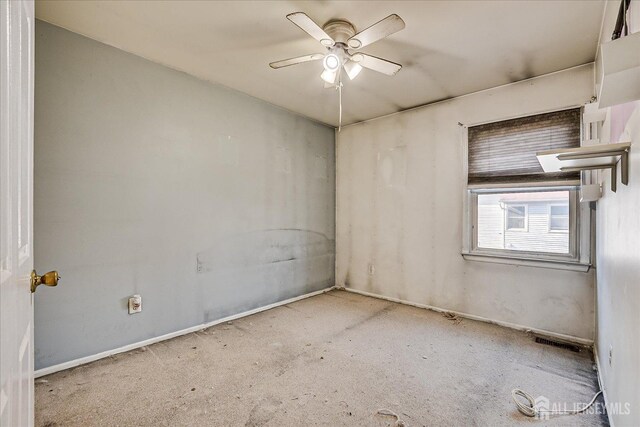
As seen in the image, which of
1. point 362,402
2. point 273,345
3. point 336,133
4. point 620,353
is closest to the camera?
point 620,353

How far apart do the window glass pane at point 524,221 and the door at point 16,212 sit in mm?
3712

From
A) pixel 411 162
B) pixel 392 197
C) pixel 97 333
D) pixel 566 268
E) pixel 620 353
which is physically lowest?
pixel 97 333

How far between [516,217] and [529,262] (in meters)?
0.50

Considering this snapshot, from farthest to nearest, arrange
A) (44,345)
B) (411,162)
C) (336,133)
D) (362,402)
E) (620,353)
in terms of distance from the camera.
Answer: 1. (336,133)
2. (411,162)
3. (44,345)
4. (362,402)
5. (620,353)

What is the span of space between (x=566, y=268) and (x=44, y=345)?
14.6 ft

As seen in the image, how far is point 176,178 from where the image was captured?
2.86 metres

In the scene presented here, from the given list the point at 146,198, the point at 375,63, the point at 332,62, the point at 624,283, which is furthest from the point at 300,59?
the point at 624,283

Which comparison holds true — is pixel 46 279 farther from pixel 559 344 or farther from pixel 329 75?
pixel 559 344

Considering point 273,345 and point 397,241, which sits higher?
point 397,241

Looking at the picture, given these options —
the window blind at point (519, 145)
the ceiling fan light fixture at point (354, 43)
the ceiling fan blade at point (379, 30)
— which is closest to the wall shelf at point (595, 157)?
the ceiling fan blade at point (379, 30)

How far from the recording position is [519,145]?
308cm

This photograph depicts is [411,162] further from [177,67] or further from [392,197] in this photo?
[177,67]

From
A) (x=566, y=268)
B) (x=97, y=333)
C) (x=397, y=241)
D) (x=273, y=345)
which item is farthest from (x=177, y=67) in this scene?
(x=566, y=268)

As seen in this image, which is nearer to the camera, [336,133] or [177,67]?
[177,67]
